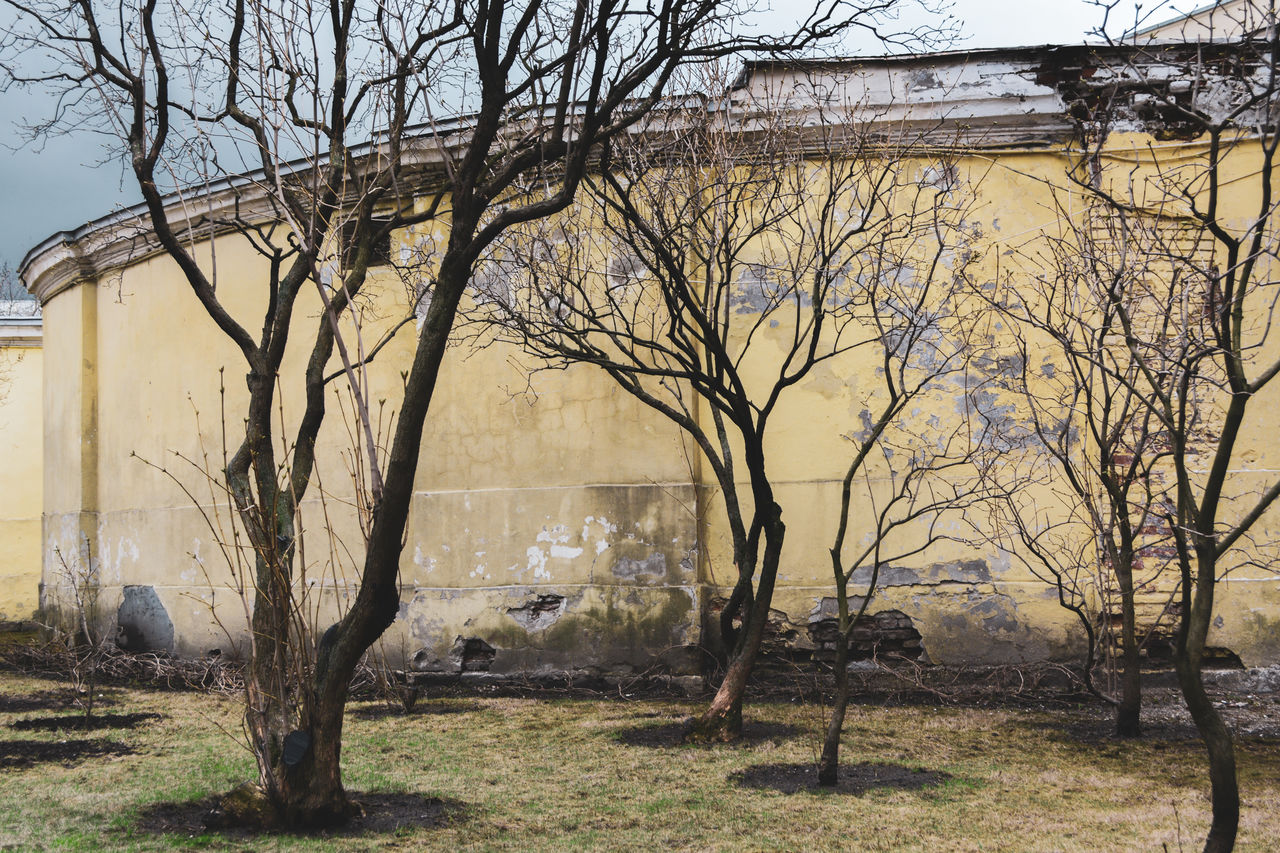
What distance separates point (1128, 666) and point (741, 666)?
7.54 ft

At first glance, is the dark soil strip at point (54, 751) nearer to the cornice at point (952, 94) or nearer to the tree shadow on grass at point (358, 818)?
the tree shadow on grass at point (358, 818)

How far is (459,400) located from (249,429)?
398cm

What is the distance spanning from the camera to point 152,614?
1013cm

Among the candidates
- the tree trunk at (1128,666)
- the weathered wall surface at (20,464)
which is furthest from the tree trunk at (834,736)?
the weathered wall surface at (20,464)

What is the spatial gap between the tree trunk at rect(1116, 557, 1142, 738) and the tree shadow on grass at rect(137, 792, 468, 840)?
392cm

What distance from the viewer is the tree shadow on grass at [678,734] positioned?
6.22 meters

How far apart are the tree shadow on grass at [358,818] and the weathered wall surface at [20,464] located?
10.5 m

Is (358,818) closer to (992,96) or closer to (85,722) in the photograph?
(85,722)

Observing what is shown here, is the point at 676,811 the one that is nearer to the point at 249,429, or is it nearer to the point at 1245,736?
the point at 249,429

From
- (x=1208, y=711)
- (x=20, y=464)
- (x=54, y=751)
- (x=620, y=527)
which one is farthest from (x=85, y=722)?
(x=20, y=464)

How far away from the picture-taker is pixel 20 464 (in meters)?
14.8

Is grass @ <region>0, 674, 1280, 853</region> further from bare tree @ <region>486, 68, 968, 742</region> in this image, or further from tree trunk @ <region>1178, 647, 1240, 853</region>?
tree trunk @ <region>1178, 647, 1240, 853</region>

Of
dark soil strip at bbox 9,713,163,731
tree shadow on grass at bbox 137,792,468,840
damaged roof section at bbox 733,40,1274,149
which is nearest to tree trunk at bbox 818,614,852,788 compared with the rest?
tree shadow on grass at bbox 137,792,468,840

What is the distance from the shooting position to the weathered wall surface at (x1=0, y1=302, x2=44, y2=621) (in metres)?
14.1
